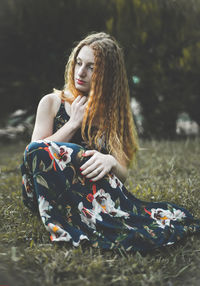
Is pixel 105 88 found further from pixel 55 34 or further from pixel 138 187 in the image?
pixel 55 34

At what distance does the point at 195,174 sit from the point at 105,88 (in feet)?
4.69

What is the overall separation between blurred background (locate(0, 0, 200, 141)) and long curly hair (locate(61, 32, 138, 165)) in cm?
253

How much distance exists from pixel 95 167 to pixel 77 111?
35 cm

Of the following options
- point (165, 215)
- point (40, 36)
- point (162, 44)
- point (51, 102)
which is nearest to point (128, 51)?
point (162, 44)

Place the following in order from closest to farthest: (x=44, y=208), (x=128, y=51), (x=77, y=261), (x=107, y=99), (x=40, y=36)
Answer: (x=77, y=261) → (x=44, y=208) → (x=107, y=99) → (x=128, y=51) → (x=40, y=36)

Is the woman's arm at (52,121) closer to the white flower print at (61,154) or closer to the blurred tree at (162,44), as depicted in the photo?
the white flower print at (61,154)

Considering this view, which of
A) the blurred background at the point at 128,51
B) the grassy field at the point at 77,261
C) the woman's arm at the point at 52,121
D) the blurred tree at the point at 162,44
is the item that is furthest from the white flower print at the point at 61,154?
the blurred tree at the point at 162,44

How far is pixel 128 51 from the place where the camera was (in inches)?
A: 181

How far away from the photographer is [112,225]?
162 cm

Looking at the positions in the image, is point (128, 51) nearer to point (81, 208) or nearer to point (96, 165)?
point (96, 165)

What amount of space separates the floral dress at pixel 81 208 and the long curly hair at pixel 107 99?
21cm

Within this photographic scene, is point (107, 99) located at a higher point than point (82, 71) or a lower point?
lower

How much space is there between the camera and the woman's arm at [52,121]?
177 centimetres

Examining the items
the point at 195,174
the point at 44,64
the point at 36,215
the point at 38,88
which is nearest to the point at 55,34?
the point at 44,64
